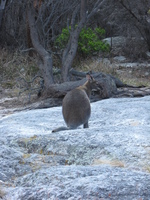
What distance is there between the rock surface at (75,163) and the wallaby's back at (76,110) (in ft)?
0.98

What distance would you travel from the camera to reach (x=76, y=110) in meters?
→ 4.73

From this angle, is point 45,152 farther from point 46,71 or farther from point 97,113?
point 46,71

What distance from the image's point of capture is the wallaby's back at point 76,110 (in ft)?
15.4

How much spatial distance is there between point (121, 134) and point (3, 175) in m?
1.38

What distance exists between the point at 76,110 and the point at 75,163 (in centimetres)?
157

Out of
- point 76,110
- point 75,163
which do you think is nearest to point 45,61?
point 76,110

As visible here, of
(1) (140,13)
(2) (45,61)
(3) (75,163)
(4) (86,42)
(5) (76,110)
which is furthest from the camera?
(1) (140,13)

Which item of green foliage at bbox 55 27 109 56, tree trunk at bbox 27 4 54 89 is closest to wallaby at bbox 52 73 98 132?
tree trunk at bbox 27 4 54 89

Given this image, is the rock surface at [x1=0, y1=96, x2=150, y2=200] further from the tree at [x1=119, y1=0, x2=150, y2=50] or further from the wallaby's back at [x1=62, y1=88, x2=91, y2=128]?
the tree at [x1=119, y1=0, x2=150, y2=50]

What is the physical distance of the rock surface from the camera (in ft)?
7.95

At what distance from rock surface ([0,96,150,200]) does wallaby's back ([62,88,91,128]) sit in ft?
0.98

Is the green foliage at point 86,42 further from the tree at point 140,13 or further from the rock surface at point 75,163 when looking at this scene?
the rock surface at point 75,163

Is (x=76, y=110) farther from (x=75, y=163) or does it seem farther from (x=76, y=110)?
(x=75, y=163)

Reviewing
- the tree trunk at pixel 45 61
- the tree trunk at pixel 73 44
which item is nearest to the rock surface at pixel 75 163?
the tree trunk at pixel 45 61
